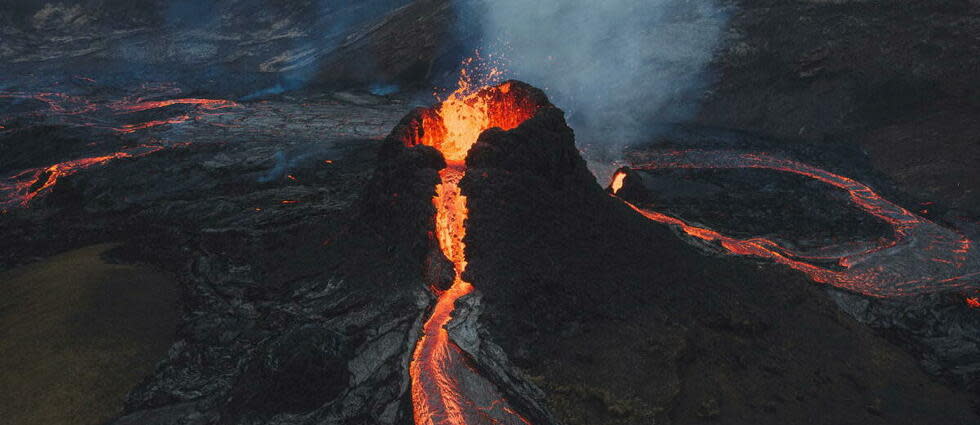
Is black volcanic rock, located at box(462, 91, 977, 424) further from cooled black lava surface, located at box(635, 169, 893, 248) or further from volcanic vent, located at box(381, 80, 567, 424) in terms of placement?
cooled black lava surface, located at box(635, 169, 893, 248)

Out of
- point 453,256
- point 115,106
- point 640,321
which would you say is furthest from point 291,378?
point 115,106

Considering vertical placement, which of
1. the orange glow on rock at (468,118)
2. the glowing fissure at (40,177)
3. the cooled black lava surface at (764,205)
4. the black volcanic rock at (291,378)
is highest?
the orange glow on rock at (468,118)

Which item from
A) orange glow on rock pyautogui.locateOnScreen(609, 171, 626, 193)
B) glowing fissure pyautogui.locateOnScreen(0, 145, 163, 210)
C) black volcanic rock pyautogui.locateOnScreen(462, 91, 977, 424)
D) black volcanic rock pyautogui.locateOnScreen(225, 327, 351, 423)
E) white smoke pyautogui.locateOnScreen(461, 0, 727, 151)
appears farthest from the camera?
white smoke pyautogui.locateOnScreen(461, 0, 727, 151)

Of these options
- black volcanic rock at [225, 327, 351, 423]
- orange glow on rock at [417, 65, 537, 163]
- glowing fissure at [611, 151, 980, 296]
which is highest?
orange glow on rock at [417, 65, 537, 163]

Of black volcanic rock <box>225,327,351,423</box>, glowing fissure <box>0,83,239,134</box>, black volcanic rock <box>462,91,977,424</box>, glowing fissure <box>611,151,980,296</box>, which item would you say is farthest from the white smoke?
black volcanic rock <box>225,327,351,423</box>

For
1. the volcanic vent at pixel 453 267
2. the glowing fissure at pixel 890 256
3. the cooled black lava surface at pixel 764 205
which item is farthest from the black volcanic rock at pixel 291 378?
the cooled black lava surface at pixel 764 205

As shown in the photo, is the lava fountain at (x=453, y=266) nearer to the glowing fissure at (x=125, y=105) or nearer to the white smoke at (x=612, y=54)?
the white smoke at (x=612, y=54)

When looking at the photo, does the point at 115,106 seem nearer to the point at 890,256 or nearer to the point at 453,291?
the point at 453,291
